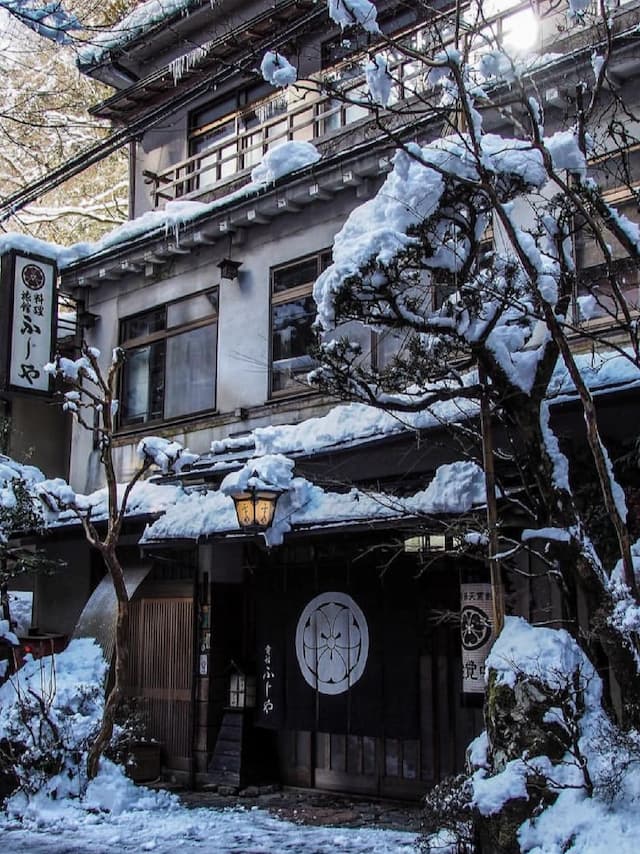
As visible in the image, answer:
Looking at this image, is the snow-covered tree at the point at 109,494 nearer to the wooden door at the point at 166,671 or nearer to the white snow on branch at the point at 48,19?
the wooden door at the point at 166,671

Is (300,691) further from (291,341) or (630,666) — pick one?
(630,666)

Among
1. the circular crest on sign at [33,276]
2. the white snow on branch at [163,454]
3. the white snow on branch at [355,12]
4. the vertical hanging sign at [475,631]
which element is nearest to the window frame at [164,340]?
the circular crest on sign at [33,276]

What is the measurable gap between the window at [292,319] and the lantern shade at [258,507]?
116 inches

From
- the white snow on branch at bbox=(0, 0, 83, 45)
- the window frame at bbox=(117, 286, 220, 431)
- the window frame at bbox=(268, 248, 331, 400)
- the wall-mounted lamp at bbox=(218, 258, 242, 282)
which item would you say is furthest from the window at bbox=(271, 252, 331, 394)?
the white snow on branch at bbox=(0, 0, 83, 45)

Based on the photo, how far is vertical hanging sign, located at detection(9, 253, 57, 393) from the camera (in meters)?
14.4

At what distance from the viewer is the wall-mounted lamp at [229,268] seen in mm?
14078

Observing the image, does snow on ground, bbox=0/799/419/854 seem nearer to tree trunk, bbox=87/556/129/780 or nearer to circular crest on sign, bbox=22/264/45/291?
tree trunk, bbox=87/556/129/780

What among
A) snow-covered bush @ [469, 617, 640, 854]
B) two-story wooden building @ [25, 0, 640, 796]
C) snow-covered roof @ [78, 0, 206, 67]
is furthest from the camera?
snow-covered roof @ [78, 0, 206, 67]

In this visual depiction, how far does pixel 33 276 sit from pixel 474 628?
9422mm

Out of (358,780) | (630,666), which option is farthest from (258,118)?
(630,666)

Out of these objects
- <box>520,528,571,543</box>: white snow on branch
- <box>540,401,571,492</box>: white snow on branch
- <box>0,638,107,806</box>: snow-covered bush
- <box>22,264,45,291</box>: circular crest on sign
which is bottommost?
<box>0,638,107,806</box>: snow-covered bush

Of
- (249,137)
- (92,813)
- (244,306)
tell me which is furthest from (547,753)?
(249,137)

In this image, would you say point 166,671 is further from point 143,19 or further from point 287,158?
point 143,19

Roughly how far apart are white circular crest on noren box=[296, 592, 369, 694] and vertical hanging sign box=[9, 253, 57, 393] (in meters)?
6.08
